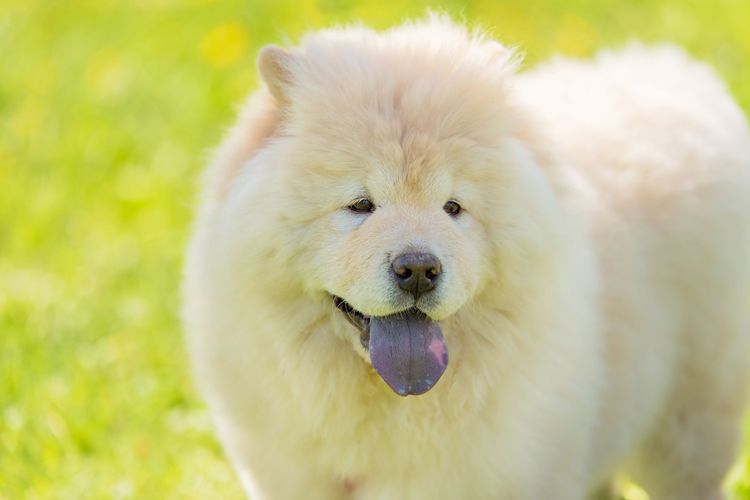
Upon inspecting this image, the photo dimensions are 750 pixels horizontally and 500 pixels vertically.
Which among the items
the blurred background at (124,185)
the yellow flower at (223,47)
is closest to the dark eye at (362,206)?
the blurred background at (124,185)

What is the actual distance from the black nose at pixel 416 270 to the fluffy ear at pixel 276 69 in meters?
0.73

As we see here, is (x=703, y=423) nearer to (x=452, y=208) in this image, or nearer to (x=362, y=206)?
(x=452, y=208)

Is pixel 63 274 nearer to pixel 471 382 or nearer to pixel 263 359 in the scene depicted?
pixel 263 359

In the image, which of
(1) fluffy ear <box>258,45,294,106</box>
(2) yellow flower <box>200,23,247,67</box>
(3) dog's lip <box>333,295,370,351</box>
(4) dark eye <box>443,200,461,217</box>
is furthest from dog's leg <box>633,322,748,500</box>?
(2) yellow flower <box>200,23,247,67</box>

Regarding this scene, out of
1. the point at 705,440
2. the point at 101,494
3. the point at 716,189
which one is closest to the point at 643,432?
the point at 705,440

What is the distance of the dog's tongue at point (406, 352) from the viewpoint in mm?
3148

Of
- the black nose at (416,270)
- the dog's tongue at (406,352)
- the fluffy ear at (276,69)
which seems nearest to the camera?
the black nose at (416,270)

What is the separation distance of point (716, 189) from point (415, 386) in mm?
1701

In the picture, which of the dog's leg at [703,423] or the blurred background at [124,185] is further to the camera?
the blurred background at [124,185]

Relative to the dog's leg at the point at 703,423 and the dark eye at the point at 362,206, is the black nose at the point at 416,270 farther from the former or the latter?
the dog's leg at the point at 703,423

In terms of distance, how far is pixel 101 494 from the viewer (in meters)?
4.33

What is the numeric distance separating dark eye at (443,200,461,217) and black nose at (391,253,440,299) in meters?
0.25

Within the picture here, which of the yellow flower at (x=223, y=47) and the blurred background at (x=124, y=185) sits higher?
the yellow flower at (x=223, y=47)

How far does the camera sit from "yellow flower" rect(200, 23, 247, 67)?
778 centimetres
